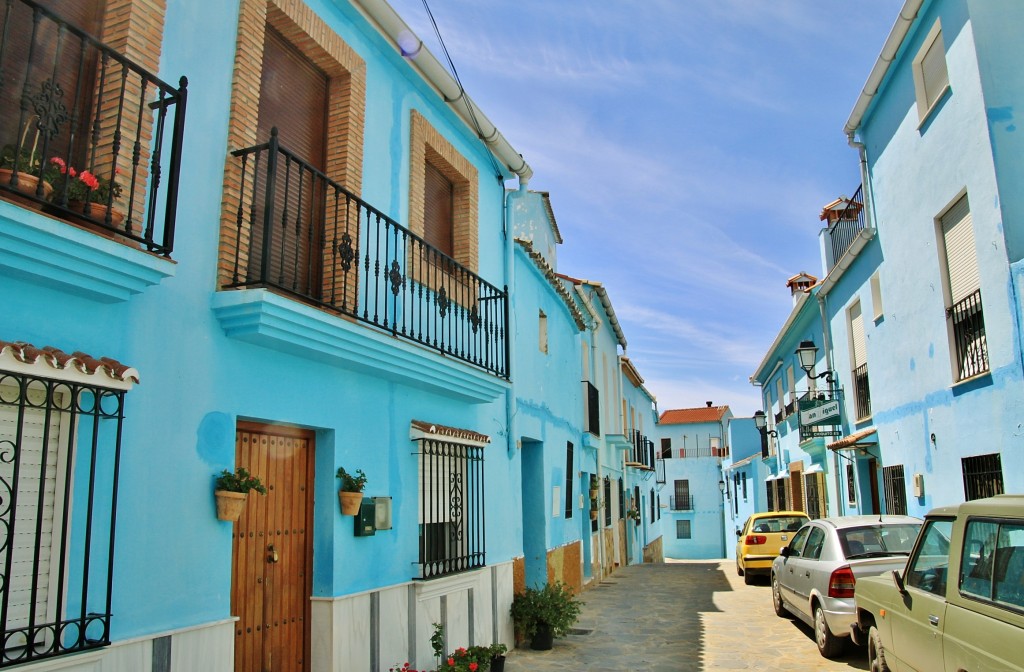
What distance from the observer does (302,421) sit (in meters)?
5.55

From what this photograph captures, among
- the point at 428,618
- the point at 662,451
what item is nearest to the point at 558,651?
the point at 428,618

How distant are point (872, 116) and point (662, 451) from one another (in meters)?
39.1

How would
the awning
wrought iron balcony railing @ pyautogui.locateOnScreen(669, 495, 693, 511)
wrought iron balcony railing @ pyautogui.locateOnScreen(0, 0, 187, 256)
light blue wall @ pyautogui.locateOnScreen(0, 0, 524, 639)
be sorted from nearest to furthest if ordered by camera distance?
wrought iron balcony railing @ pyautogui.locateOnScreen(0, 0, 187, 256) → light blue wall @ pyautogui.locateOnScreen(0, 0, 524, 639) → the awning → wrought iron balcony railing @ pyautogui.locateOnScreen(669, 495, 693, 511)

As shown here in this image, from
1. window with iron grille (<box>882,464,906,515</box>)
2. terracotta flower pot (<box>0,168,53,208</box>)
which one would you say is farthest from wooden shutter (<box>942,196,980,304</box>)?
terracotta flower pot (<box>0,168,53,208</box>)

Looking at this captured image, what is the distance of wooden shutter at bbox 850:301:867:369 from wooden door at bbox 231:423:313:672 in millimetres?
10825

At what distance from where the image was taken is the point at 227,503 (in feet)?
15.1

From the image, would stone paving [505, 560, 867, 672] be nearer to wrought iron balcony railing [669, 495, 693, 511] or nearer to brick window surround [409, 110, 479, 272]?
brick window surround [409, 110, 479, 272]

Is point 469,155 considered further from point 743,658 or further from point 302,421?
point 743,658

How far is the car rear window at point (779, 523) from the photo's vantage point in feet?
53.4

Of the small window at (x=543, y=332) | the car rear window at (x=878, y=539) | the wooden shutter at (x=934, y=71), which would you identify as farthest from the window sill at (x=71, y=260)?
the wooden shutter at (x=934, y=71)

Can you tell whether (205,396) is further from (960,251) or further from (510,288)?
(960,251)

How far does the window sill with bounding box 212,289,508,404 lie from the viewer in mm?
4770

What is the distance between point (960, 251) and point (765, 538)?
8911 mm

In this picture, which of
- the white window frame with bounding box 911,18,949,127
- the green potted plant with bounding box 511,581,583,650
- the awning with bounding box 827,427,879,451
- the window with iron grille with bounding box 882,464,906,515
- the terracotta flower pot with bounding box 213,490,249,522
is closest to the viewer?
the terracotta flower pot with bounding box 213,490,249,522
